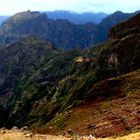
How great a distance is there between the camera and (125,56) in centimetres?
16700

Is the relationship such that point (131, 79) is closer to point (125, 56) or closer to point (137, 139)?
point (125, 56)

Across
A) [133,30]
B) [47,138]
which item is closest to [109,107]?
[47,138]

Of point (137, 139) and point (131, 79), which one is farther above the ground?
point (137, 139)

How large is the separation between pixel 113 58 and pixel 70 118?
216 feet

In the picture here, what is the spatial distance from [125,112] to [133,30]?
9379 cm

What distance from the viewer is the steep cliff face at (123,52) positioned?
16116cm

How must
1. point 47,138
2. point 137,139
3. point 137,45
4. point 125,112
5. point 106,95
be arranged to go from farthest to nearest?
point 137,45 → point 106,95 → point 125,112 → point 47,138 → point 137,139

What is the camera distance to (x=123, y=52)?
6688 inches

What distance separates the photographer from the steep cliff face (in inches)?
6345

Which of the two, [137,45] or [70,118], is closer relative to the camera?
[70,118]

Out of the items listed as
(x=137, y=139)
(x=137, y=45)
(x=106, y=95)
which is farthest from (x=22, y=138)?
(x=137, y=45)

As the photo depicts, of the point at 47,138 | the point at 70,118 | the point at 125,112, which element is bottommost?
the point at 70,118

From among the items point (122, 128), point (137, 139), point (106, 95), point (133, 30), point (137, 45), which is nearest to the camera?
point (137, 139)

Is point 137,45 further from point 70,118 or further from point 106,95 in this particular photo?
point 70,118
